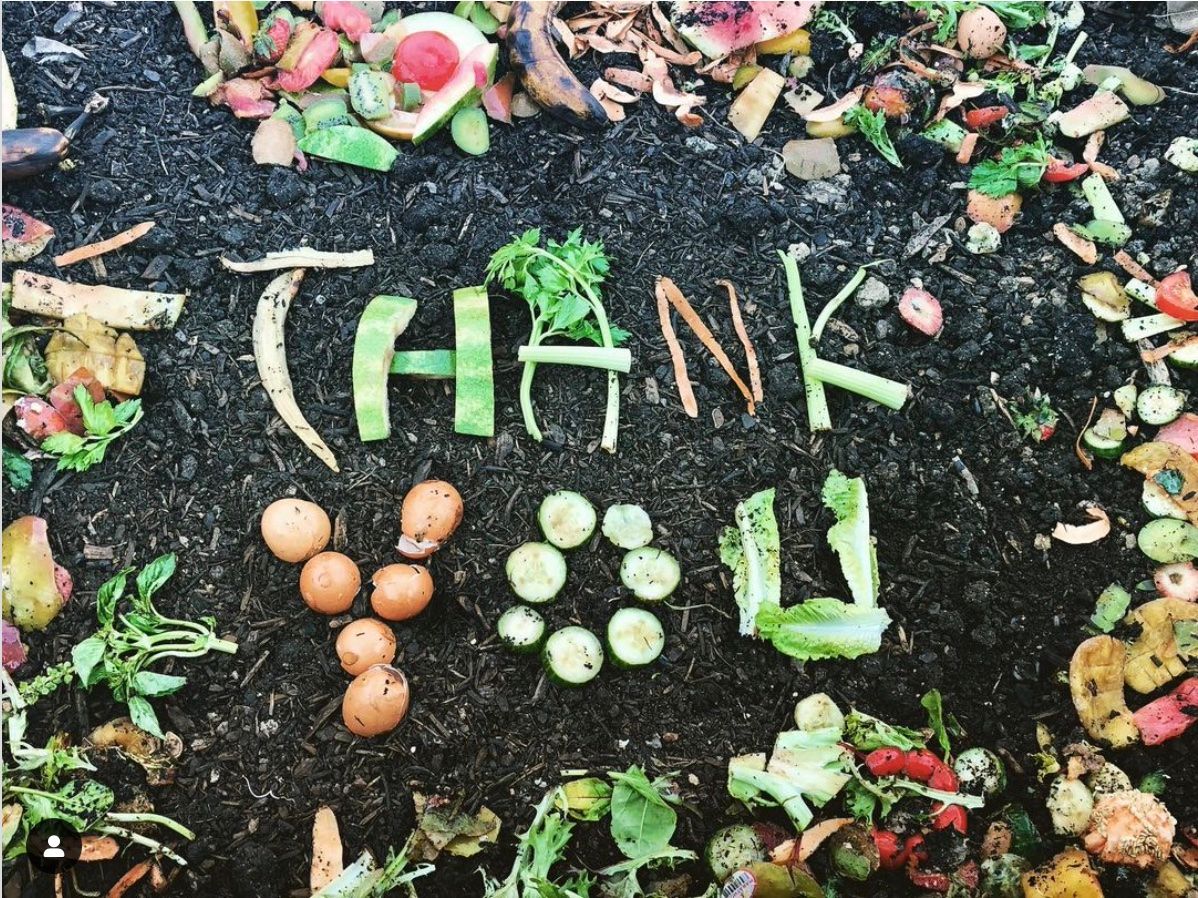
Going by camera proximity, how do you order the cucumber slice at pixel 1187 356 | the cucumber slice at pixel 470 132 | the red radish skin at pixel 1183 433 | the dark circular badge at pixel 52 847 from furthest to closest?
the cucumber slice at pixel 470 132
the cucumber slice at pixel 1187 356
the red radish skin at pixel 1183 433
the dark circular badge at pixel 52 847

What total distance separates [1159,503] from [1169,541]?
0.14m

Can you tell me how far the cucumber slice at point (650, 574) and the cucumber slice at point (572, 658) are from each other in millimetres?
220

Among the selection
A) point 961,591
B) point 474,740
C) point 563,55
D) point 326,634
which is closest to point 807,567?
point 961,591

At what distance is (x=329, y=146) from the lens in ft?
11.8

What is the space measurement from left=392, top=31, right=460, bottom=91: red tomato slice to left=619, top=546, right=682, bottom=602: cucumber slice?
6.55ft

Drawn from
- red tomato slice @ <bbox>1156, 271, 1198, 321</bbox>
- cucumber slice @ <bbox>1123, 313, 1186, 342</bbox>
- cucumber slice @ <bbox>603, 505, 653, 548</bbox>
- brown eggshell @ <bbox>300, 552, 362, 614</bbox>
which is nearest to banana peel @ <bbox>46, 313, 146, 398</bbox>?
brown eggshell @ <bbox>300, 552, 362, 614</bbox>

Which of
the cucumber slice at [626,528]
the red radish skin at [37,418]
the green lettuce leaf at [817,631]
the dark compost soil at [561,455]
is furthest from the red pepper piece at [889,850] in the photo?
the red radish skin at [37,418]

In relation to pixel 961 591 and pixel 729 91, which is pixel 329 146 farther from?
pixel 961 591

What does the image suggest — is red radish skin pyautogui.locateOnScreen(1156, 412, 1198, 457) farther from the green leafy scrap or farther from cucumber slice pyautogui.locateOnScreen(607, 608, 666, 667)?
cucumber slice pyautogui.locateOnScreen(607, 608, 666, 667)

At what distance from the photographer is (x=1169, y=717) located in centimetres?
296

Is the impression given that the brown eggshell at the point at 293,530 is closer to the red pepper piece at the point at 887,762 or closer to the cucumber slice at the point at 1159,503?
the red pepper piece at the point at 887,762

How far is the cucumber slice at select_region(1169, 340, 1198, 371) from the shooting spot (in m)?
3.43

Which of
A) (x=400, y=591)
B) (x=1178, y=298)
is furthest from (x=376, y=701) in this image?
(x=1178, y=298)

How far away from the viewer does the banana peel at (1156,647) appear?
3.02m
